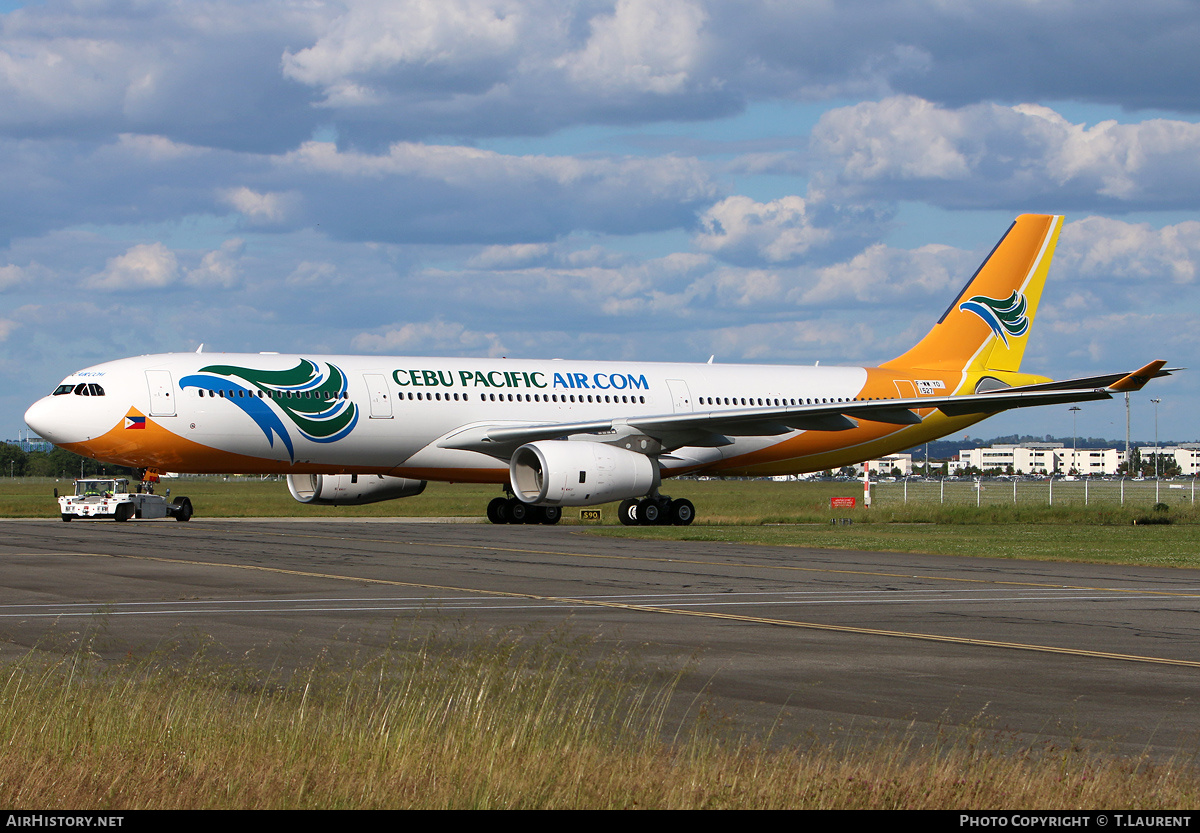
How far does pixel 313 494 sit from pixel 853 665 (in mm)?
31180

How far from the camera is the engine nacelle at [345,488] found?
40.3 m

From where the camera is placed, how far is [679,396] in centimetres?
4038

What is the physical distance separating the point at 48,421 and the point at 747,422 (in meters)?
17.7

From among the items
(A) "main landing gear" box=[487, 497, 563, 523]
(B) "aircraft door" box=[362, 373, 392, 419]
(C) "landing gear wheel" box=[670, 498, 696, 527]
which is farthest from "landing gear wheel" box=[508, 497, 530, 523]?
(B) "aircraft door" box=[362, 373, 392, 419]

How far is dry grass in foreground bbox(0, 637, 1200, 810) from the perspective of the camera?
6199 millimetres

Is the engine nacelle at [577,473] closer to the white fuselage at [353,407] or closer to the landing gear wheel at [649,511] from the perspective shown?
the landing gear wheel at [649,511]

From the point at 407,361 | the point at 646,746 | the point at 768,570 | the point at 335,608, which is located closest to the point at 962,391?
the point at 407,361

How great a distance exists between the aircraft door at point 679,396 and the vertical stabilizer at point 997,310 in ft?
26.1

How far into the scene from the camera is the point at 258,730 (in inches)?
292

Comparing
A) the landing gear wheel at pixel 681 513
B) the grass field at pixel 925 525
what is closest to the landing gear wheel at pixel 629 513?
the grass field at pixel 925 525

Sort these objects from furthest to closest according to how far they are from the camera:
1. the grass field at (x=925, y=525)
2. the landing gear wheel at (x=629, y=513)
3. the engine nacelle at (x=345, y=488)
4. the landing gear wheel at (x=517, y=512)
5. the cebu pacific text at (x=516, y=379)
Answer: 1. the engine nacelle at (x=345, y=488)
2. the landing gear wheel at (x=517, y=512)
3. the landing gear wheel at (x=629, y=513)
4. the cebu pacific text at (x=516, y=379)
5. the grass field at (x=925, y=525)

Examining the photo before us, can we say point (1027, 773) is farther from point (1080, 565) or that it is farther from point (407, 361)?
point (407, 361)

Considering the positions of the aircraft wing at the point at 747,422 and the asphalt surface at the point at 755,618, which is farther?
the aircraft wing at the point at 747,422

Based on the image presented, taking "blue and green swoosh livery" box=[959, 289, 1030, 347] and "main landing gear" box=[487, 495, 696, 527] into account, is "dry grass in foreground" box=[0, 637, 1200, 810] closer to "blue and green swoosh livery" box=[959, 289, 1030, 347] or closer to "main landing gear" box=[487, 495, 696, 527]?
"main landing gear" box=[487, 495, 696, 527]
